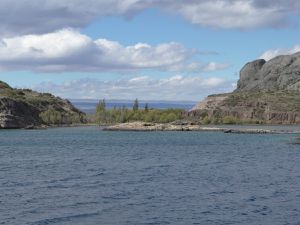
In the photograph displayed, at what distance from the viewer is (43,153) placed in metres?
144

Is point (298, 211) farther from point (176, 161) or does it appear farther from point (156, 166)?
point (176, 161)

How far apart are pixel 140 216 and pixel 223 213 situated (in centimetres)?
808

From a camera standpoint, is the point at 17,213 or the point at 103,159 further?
the point at 103,159

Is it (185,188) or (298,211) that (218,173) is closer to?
(185,188)

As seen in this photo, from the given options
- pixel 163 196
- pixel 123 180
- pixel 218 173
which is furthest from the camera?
pixel 218 173

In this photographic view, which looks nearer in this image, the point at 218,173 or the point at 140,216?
the point at 140,216

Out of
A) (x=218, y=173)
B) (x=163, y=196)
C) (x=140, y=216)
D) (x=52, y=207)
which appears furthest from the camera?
(x=218, y=173)

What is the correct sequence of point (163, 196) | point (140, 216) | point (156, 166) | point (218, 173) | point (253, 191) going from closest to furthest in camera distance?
point (140, 216), point (163, 196), point (253, 191), point (218, 173), point (156, 166)

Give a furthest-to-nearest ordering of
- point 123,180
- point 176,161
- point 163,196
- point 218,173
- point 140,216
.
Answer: point 176,161 → point 218,173 → point 123,180 → point 163,196 → point 140,216

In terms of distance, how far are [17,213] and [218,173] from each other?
44.3 metres

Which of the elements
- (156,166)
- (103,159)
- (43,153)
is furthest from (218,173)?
(43,153)

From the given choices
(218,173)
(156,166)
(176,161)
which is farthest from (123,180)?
(176,161)

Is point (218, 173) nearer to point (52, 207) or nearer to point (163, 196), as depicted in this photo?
point (163, 196)

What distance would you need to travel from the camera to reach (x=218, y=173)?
315ft
